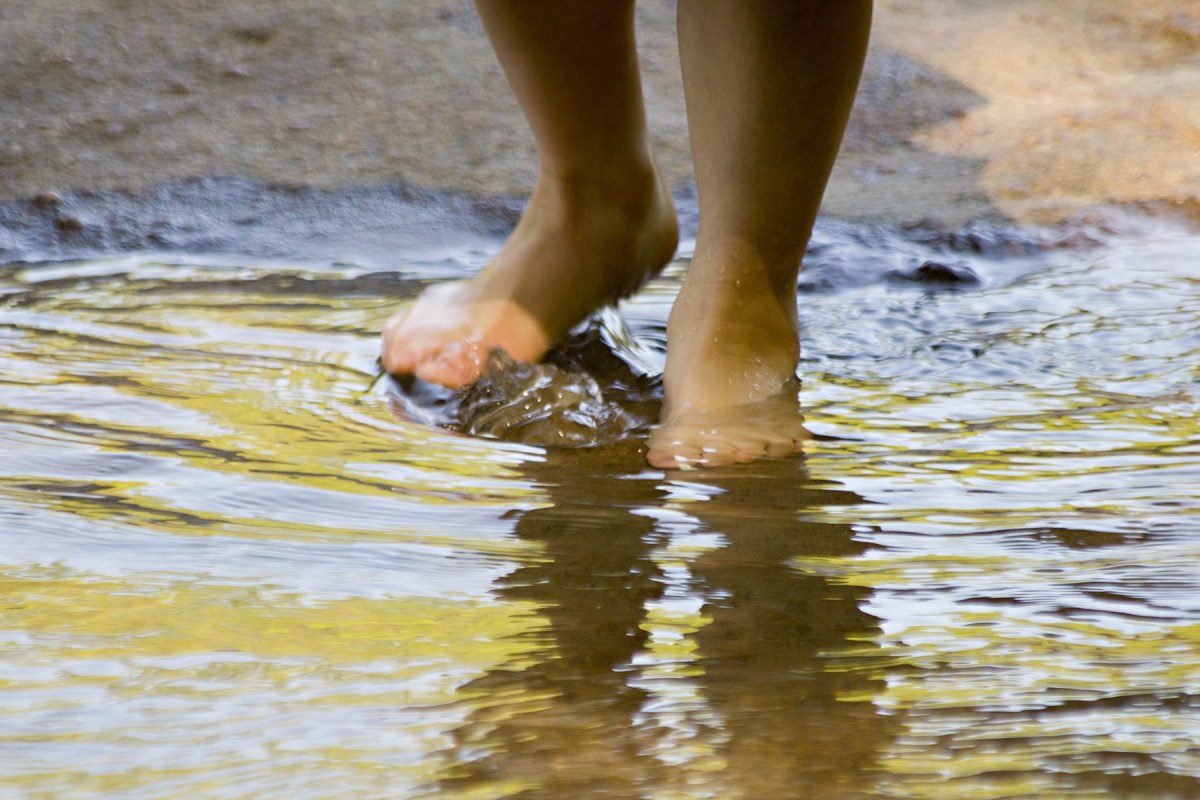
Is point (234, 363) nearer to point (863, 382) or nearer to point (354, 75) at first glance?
point (863, 382)

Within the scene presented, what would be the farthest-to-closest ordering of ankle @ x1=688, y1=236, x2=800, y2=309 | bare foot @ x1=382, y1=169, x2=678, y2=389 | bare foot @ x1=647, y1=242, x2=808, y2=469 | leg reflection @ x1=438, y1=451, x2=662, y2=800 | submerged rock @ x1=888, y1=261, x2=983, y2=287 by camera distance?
submerged rock @ x1=888, y1=261, x2=983, y2=287, bare foot @ x1=382, y1=169, x2=678, y2=389, ankle @ x1=688, y1=236, x2=800, y2=309, bare foot @ x1=647, y1=242, x2=808, y2=469, leg reflection @ x1=438, y1=451, x2=662, y2=800

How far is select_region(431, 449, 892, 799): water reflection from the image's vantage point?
556mm

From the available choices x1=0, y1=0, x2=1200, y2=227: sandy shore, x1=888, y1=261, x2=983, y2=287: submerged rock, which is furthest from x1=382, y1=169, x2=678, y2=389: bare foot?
x1=0, y1=0, x2=1200, y2=227: sandy shore

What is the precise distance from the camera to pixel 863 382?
1.35 meters

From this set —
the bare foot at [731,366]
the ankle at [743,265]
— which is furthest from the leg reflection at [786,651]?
the ankle at [743,265]

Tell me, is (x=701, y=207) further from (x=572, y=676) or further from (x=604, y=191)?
(x=572, y=676)

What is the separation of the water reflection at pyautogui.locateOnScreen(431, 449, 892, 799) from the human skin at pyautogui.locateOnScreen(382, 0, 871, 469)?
185 mm

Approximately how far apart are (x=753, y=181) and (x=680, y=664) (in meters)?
0.75

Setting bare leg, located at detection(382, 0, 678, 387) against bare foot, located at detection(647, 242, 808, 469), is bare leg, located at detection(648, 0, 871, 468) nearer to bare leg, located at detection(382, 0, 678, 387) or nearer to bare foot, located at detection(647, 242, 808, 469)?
bare foot, located at detection(647, 242, 808, 469)

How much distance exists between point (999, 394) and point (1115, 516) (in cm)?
37

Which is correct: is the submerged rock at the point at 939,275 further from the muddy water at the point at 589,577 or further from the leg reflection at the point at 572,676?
the leg reflection at the point at 572,676

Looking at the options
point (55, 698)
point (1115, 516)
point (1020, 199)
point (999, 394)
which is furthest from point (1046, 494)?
point (1020, 199)

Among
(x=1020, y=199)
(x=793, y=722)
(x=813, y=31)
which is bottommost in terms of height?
(x=793, y=722)

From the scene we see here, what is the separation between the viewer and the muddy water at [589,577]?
0.57 meters
